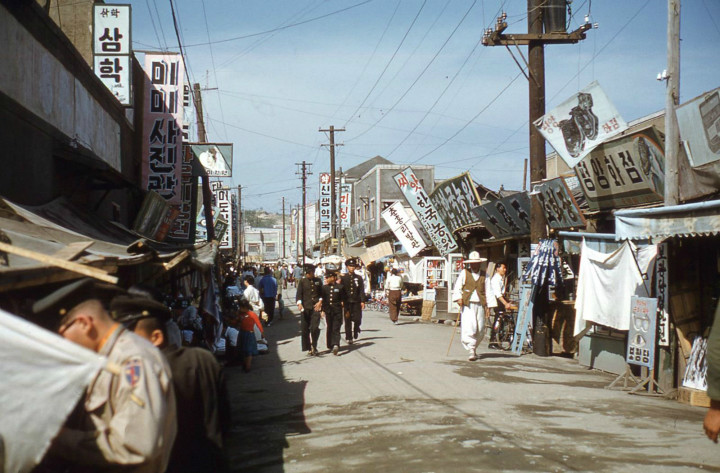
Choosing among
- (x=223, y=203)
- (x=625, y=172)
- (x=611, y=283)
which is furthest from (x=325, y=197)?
(x=611, y=283)

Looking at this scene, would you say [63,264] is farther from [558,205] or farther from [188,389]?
[558,205]

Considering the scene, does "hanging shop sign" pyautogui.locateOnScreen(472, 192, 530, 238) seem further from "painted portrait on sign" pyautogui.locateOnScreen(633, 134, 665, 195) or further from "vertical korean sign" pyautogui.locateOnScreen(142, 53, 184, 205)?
"vertical korean sign" pyautogui.locateOnScreen(142, 53, 184, 205)

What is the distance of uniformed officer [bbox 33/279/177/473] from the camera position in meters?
2.88

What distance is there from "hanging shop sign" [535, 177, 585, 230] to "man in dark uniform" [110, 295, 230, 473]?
39.0ft

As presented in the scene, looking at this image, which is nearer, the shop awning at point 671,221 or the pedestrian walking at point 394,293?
the shop awning at point 671,221

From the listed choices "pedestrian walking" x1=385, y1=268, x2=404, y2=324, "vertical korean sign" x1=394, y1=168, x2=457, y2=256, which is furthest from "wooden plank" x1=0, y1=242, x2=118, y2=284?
"pedestrian walking" x1=385, y1=268, x2=404, y2=324

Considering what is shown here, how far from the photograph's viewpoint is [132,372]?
9.53 ft

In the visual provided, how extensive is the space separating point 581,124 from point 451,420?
24.6ft

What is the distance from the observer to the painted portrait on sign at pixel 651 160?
11883mm

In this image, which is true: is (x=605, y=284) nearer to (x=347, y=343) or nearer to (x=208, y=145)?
(x=347, y=343)

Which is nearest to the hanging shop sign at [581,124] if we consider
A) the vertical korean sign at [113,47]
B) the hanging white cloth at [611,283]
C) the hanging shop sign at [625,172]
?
the hanging shop sign at [625,172]

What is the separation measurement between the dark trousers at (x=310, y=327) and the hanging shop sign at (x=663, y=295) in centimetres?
683

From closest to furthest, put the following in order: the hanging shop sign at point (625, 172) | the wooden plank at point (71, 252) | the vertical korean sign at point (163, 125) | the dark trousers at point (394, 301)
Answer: the wooden plank at point (71, 252) → the hanging shop sign at point (625, 172) → the vertical korean sign at point (163, 125) → the dark trousers at point (394, 301)

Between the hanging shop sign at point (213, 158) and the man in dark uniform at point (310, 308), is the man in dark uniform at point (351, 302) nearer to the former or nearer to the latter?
the man in dark uniform at point (310, 308)
